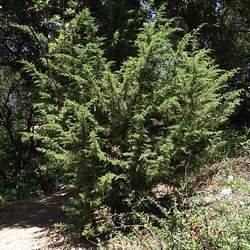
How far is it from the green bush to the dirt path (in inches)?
31.0

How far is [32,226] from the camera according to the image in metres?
8.41

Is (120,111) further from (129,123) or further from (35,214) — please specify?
(35,214)

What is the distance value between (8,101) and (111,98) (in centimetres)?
952

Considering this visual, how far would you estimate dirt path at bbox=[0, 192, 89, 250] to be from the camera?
721 cm

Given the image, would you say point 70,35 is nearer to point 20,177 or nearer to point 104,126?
point 104,126

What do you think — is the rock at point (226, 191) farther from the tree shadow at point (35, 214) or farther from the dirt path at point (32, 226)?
the tree shadow at point (35, 214)

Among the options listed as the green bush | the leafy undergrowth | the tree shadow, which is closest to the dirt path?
the tree shadow

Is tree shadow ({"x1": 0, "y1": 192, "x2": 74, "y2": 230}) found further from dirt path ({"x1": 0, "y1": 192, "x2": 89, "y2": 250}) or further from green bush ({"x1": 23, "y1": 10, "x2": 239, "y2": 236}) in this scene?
green bush ({"x1": 23, "y1": 10, "x2": 239, "y2": 236})

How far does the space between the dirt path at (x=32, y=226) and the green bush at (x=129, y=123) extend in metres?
0.79

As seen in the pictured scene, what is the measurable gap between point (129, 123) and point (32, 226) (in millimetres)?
3119

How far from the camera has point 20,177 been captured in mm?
14633

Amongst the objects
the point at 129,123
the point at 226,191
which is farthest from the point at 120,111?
the point at 226,191

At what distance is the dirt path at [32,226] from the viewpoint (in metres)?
7.21

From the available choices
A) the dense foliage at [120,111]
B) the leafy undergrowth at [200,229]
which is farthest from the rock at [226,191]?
the dense foliage at [120,111]
